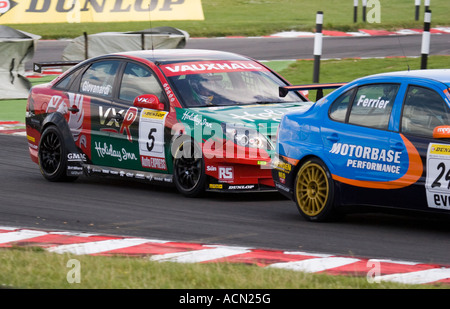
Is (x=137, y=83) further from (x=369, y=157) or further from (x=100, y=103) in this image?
(x=369, y=157)

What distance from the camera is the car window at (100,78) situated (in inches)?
463

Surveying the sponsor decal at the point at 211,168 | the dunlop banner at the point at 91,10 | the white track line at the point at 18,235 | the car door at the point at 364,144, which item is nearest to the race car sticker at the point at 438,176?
the car door at the point at 364,144

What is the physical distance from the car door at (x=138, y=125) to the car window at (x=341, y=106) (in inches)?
89.2

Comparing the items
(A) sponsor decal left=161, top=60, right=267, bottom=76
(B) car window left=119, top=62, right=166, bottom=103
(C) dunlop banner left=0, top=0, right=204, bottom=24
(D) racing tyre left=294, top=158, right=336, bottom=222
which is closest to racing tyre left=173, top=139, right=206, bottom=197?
(B) car window left=119, top=62, right=166, bottom=103

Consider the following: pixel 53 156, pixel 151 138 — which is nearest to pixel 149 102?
pixel 151 138

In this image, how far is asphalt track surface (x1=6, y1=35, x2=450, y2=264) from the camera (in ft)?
26.6

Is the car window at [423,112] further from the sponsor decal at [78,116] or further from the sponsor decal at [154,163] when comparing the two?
the sponsor decal at [78,116]

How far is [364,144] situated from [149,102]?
2.99 metres

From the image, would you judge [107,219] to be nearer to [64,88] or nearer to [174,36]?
[64,88]

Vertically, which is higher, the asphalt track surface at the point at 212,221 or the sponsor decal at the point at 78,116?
the sponsor decal at the point at 78,116

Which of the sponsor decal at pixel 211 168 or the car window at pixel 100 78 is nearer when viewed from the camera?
the sponsor decal at pixel 211 168

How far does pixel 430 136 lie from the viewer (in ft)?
27.1

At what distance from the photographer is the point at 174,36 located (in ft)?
67.6
